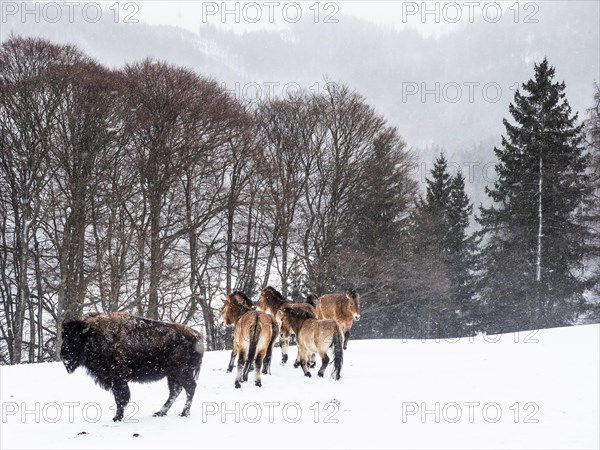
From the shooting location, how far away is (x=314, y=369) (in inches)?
473

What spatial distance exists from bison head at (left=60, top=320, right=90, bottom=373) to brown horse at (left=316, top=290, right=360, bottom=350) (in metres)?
7.57

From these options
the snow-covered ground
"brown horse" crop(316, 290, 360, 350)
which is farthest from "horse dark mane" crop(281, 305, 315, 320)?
"brown horse" crop(316, 290, 360, 350)

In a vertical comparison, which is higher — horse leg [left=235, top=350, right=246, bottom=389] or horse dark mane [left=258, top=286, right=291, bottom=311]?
horse dark mane [left=258, top=286, right=291, bottom=311]

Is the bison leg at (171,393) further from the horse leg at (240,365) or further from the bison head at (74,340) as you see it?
the horse leg at (240,365)

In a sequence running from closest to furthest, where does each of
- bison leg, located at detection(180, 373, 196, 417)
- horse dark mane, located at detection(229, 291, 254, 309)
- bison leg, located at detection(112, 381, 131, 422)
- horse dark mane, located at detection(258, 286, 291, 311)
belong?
bison leg, located at detection(112, 381, 131, 422)
bison leg, located at detection(180, 373, 196, 417)
horse dark mane, located at detection(229, 291, 254, 309)
horse dark mane, located at detection(258, 286, 291, 311)

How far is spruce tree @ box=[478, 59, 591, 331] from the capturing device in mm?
30719

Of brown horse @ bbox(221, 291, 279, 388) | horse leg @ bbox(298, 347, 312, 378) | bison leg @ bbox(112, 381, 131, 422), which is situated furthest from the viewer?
horse leg @ bbox(298, 347, 312, 378)

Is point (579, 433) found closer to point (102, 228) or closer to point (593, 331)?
point (593, 331)

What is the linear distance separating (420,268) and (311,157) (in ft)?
26.5

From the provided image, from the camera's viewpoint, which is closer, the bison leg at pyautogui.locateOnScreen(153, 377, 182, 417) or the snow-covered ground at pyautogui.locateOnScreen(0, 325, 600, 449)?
the snow-covered ground at pyautogui.locateOnScreen(0, 325, 600, 449)

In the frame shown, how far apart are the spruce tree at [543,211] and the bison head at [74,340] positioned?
1088 inches

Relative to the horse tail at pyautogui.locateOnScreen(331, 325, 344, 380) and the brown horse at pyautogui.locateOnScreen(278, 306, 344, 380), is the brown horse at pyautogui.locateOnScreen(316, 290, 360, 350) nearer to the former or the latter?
the brown horse at pyautogui.locateOnScreen(278, 306, 344, 380)

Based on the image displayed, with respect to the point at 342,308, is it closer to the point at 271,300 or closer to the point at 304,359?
the point at 271,300

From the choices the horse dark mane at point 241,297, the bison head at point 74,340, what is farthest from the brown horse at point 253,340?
the bison head at point 74,340
